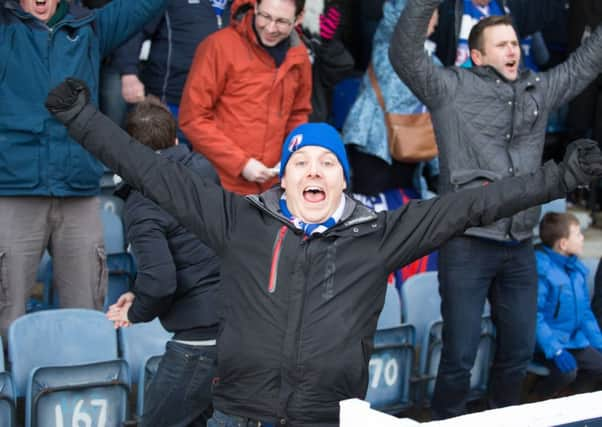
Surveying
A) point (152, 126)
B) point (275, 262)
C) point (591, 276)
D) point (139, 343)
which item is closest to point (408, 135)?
point (591, 276)

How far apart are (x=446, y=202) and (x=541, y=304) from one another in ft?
7.87

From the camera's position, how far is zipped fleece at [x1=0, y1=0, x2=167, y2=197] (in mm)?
4277

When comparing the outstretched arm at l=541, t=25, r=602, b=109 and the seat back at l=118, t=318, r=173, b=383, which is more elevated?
the outstretched arm at l=541, t=25, r=602, b=109

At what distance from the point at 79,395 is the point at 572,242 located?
259cm

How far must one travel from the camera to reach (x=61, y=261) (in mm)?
4480

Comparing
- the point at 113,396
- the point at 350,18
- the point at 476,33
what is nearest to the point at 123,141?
the point at 113,396

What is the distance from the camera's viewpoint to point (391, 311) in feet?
15.8

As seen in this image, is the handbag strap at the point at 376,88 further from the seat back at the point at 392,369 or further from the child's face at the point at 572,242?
the seat back at the point at 392,369

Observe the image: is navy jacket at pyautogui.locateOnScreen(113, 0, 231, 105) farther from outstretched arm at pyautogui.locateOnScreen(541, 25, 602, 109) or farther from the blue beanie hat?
the blue beanie hat

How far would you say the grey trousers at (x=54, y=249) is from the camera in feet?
14.1

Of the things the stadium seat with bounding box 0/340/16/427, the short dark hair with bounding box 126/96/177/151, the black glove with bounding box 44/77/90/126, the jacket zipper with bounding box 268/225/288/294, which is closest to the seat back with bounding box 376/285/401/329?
the short dark hair with bounding box 126/96/177/151

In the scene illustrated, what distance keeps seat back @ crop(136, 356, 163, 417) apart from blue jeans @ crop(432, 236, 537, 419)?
47.4 inches

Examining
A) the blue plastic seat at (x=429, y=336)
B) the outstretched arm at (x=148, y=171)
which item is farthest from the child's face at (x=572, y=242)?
the outstretched arm at (x=148, y=171)

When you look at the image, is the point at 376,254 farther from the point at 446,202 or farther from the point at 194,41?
the point at 194,41
